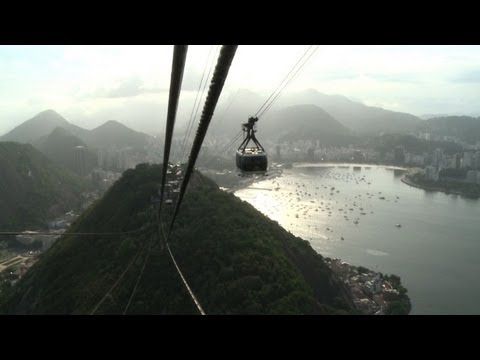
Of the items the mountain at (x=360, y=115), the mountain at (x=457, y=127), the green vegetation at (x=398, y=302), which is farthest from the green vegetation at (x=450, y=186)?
the mountain at (x=360, y=115)

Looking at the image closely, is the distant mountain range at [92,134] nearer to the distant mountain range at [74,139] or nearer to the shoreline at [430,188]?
the distant mountain range at [74,139]

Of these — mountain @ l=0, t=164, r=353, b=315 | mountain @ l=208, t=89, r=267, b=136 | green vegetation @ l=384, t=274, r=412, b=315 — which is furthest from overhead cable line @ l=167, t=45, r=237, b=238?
mountain @ l=208, t=89, r=267, b=136

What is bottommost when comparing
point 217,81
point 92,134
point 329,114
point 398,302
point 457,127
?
point 398,302

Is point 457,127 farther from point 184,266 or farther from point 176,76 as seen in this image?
point 176,76

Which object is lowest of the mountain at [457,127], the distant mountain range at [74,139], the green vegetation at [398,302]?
the green vegetation at [398,302]

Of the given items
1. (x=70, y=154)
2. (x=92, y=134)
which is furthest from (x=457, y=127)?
(x=92, y=134)
